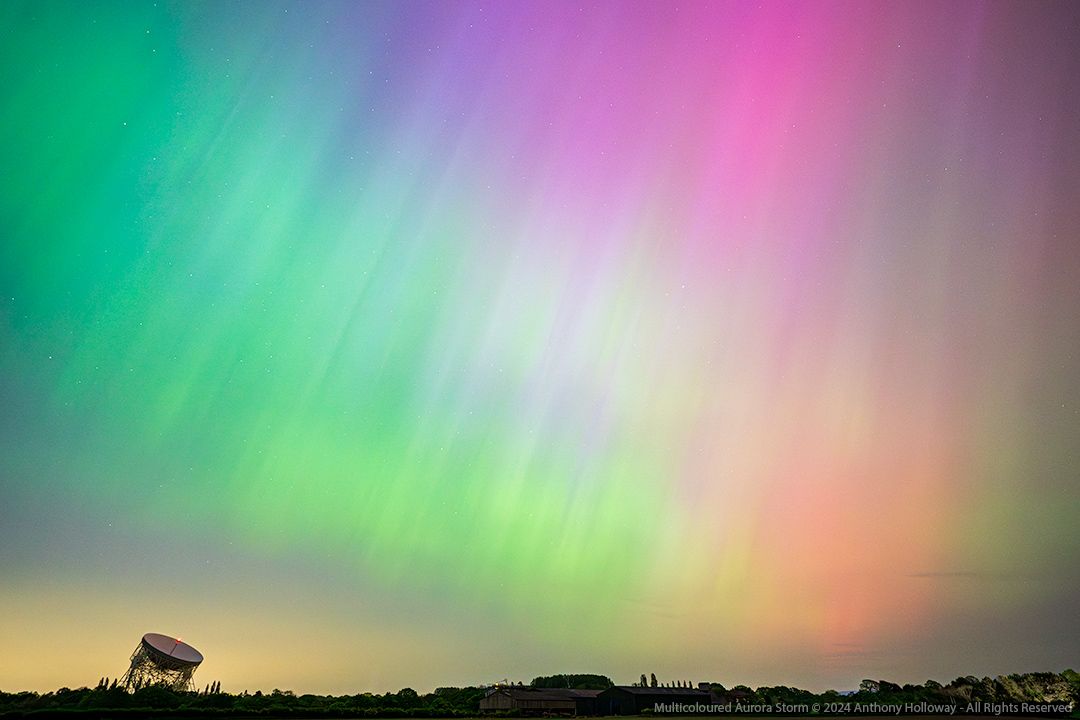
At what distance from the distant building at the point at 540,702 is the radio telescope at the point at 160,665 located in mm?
43902

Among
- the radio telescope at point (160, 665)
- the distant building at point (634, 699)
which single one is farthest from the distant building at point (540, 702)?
the radio telescope at point (160, 665)

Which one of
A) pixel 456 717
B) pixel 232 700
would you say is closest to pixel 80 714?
pixel 232 700

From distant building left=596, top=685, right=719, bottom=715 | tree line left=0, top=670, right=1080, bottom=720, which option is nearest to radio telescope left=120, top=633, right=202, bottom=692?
tree line left=0, top=670, right=1080, bottom=720

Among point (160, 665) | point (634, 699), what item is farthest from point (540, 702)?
point (160, 665)

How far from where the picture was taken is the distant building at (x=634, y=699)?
366ft

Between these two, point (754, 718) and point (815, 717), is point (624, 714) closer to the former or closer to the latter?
point (754, 718)

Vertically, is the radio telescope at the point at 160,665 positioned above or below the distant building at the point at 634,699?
above

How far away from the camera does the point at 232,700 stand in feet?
294

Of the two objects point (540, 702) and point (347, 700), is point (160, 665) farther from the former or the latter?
point (540, 702)

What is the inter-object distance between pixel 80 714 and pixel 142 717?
5.47m

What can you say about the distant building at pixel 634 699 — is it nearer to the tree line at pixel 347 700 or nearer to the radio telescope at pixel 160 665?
the tree line at pixel 347 700

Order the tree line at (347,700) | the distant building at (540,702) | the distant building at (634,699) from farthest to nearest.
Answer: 1. the distant building at (634,699)
2. the distant building at (540,702)
3. the tree line at (347,700)

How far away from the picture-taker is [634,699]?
113 meters

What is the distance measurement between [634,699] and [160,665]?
70.9 m
